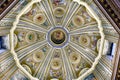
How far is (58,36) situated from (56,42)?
1.53 feet

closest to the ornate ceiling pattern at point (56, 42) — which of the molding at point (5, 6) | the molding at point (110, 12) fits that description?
the molding at point (110, 12)

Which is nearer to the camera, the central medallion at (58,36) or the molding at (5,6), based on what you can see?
the molding at (5,6)

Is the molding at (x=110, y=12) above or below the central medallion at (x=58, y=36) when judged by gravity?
above

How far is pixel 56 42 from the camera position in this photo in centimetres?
2150

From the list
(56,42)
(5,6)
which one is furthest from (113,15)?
(56,42)

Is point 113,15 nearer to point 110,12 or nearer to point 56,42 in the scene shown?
point 110,12

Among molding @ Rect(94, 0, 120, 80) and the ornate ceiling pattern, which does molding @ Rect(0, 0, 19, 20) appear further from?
molding @ Rect(94, 0, 120, 80)

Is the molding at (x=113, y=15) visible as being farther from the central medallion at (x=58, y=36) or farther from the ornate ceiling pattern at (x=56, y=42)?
the central medallion at (x=58, y=36)

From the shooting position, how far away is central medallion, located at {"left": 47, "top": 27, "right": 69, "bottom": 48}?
2133 cm

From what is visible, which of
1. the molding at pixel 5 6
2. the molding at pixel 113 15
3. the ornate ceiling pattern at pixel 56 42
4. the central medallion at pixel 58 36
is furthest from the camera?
the central medallion at pixel 58 36

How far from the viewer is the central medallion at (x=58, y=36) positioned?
21.3 metres

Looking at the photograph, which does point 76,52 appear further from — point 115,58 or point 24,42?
point 115,58

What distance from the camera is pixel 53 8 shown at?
19984mm

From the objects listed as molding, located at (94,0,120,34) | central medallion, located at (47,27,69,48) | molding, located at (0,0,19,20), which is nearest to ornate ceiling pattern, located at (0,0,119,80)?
central medallion, located at (47,27,69,48)
